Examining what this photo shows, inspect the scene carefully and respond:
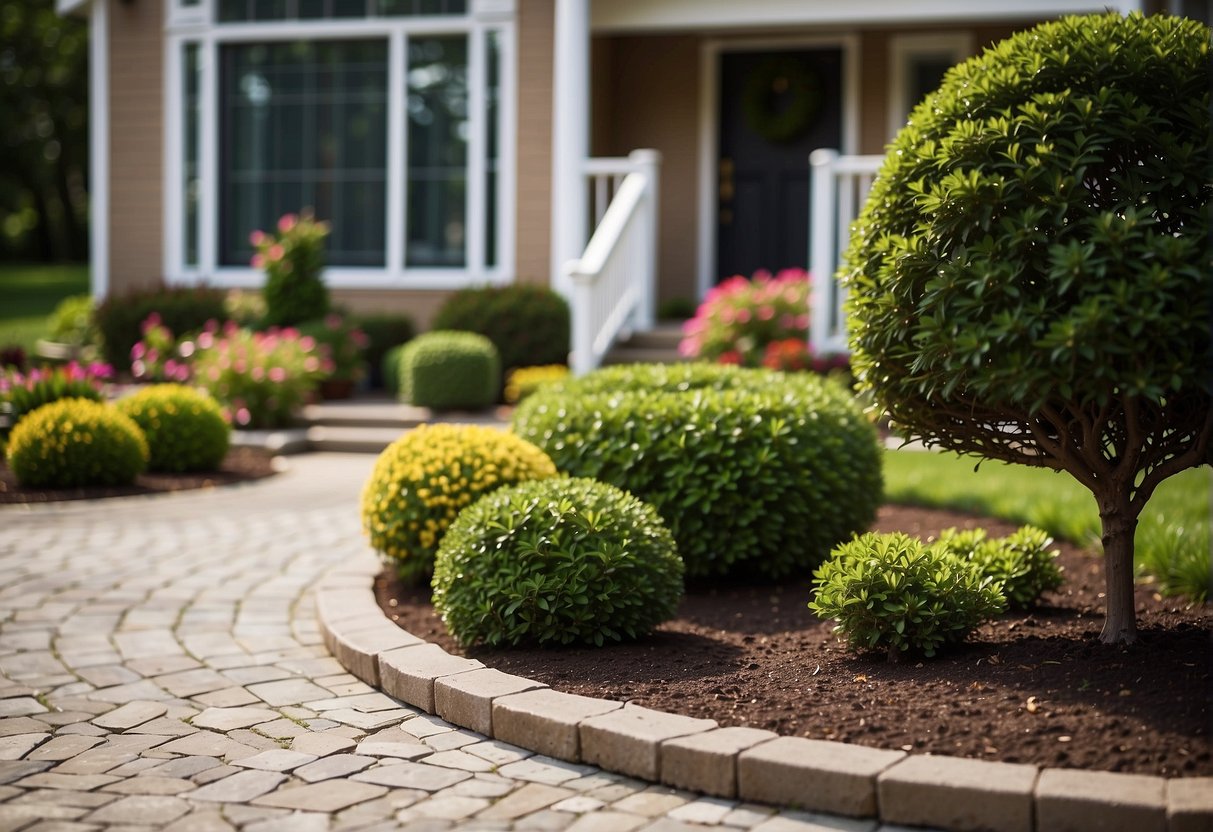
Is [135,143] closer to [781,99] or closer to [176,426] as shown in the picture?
[176,426]

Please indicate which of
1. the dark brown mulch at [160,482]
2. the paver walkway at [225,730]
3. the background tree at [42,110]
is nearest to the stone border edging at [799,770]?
A: the paver walkway at [225,730]

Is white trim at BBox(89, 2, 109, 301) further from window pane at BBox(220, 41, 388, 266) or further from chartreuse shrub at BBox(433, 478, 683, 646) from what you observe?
chartreuse shrub at BBox(433, 478, 683, 646)

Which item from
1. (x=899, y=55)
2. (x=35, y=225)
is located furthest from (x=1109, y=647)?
(x=35, y=225)

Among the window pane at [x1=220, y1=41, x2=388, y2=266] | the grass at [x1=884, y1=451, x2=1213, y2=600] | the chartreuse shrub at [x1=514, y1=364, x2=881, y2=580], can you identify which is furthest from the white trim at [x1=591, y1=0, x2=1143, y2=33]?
the chartreuse shrub at [x1=514, y1=364, x2=881, y2=580]

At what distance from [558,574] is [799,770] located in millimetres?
1310

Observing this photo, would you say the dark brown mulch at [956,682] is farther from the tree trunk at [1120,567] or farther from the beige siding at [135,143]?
the beige siding at [135,143]

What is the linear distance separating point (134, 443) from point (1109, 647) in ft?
21.2

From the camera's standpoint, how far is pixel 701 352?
1088 centimetres

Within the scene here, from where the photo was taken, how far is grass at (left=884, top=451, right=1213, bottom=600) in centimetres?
527

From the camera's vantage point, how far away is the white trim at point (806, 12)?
11.3m

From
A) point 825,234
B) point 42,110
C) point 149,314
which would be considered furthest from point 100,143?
point 42,110

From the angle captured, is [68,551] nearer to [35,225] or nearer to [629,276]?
[629,276]

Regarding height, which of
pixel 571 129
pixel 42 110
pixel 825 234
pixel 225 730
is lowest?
pixel 225 730

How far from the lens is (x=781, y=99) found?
43.3ft
